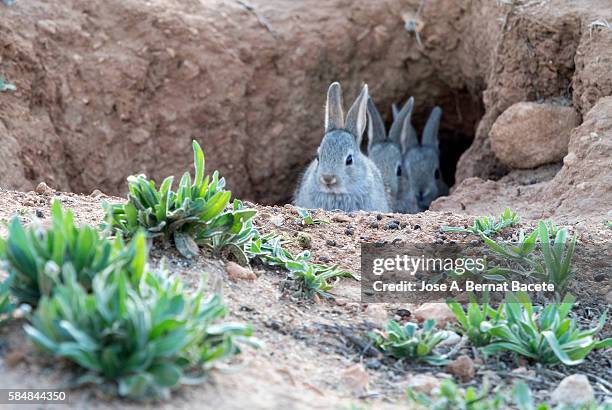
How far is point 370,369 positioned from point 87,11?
513cm

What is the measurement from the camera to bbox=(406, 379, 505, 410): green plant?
9.18ft

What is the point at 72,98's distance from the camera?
7.18 meters

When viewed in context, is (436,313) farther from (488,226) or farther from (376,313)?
(488,226)

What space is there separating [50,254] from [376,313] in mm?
1520

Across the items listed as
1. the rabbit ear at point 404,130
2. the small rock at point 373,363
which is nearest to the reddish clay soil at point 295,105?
the small rock at point 373,363

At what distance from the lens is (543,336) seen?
329 centimetres

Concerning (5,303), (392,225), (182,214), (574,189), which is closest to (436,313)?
(182,214)

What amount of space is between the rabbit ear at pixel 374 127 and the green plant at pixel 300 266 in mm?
4669

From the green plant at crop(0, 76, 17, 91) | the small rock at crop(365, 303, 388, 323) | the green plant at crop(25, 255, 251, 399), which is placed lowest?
the small rock at crop(365, 303, 388, 323)

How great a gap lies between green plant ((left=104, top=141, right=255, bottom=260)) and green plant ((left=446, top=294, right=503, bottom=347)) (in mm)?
1052

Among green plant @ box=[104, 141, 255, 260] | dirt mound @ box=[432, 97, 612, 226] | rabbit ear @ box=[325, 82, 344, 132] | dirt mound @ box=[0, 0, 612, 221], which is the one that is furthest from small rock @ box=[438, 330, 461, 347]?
rabbit ear @ box=[325, 82, 344, 132]

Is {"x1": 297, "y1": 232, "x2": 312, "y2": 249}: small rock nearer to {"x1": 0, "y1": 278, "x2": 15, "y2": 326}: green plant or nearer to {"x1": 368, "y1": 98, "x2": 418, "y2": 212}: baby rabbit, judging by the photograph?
{"x1": 0, "y1": 278, "x2": 15, "y2": 326}: green plant

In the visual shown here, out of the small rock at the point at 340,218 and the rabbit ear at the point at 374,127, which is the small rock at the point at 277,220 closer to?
the small rock at the point at 340,218

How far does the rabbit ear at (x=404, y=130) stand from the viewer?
8.78 m
